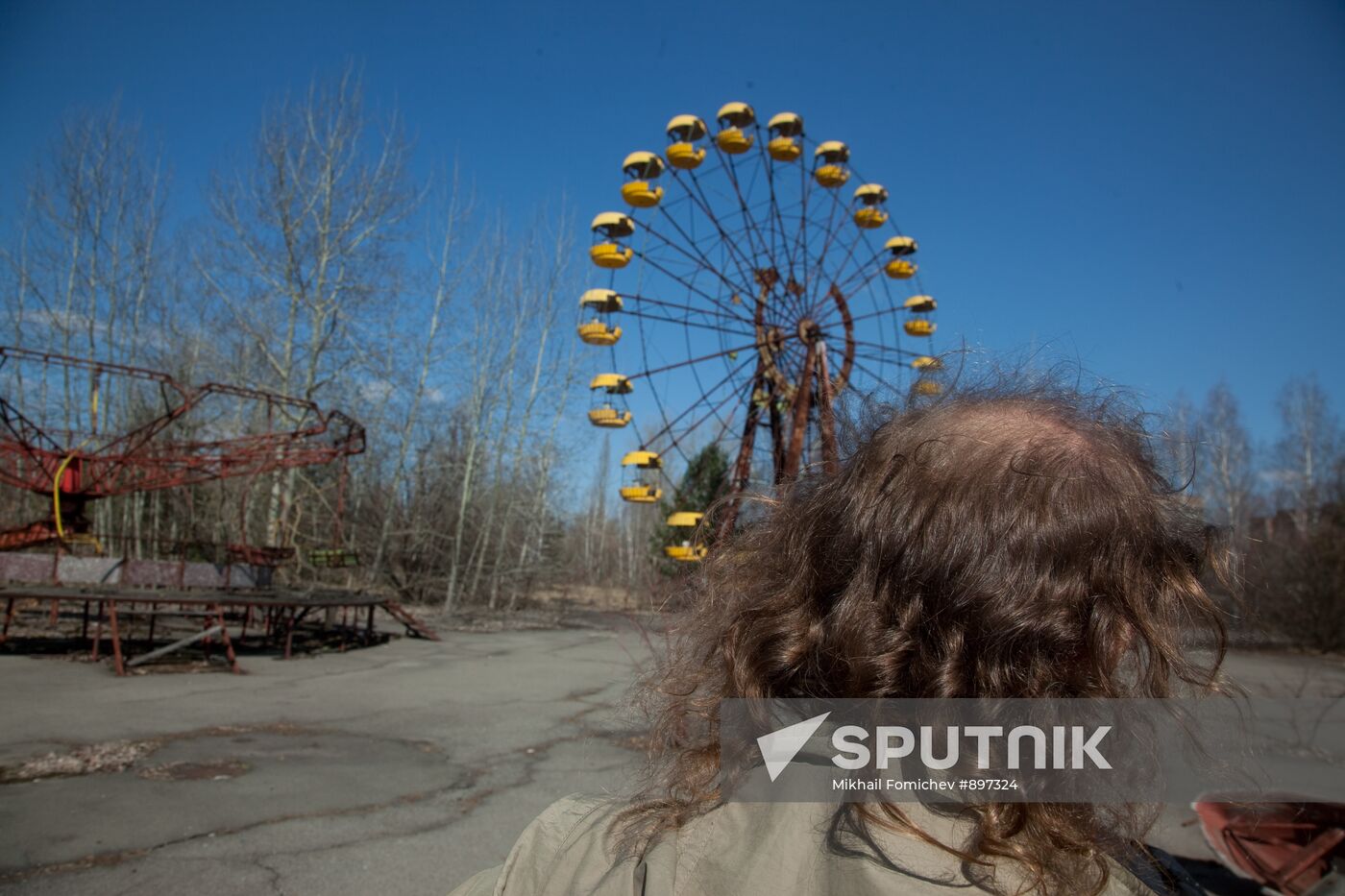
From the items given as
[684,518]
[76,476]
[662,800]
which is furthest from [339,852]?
[76,476]

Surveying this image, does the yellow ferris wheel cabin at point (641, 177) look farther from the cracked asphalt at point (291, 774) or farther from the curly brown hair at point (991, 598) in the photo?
the curly brown hair at point (991, 598)

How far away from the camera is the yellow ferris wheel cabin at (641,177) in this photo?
8.29 meters

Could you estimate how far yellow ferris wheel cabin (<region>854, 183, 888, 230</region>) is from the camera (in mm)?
9297

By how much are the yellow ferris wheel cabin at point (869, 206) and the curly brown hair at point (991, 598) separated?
8.58 meters

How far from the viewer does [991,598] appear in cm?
98

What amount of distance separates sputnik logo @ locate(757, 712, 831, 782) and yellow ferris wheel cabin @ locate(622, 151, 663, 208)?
7788 mm

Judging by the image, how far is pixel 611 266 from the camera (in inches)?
341

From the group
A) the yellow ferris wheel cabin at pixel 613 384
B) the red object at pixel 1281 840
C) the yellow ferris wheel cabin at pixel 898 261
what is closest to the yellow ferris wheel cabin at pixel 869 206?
the yellow ferris wheel cabin at pixel 898 261

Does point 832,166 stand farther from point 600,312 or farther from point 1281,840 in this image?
point 1281,840

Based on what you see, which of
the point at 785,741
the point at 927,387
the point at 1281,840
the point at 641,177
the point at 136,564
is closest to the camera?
the point at 785,741

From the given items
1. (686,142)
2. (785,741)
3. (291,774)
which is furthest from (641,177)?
(785,741)

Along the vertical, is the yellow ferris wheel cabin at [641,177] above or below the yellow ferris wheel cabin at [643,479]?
above

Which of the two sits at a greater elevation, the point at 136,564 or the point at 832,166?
the point at 832,166

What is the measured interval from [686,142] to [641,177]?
0.59 metres
